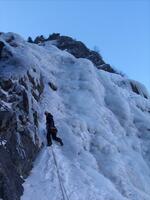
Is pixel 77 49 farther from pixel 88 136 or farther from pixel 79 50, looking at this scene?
pixel 88 136

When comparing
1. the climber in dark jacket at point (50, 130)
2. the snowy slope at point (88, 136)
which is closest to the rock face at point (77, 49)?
the snowy slope at point (88, 136)

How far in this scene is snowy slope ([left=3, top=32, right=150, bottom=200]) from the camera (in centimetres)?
2043

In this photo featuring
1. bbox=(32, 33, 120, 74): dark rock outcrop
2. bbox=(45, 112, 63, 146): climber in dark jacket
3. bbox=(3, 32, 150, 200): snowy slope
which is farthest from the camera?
bbox=(32, 33, 120, 74): dark rock outcrop

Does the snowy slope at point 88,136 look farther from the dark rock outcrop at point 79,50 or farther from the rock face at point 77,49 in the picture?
the rock face at point 77,49

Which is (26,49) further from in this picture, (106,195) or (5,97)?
(106,195)

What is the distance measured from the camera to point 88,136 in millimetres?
26219

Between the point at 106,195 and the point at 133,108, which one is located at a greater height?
the point at 133,108

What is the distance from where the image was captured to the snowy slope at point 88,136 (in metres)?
20.4

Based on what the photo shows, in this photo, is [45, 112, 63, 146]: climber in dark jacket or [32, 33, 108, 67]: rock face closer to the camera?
[45, 112, 63, 146]: climber in dark jacket

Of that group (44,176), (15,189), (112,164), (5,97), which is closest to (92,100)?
(112,164)

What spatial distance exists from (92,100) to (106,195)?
11650 millimetres

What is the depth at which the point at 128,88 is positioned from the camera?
41250mm

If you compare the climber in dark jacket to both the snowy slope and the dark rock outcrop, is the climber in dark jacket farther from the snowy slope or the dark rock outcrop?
the dark rock outcrop

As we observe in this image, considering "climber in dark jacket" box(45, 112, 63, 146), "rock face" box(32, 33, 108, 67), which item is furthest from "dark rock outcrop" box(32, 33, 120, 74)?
"climber in dark jacket" box(45, 112, 63, 146)
